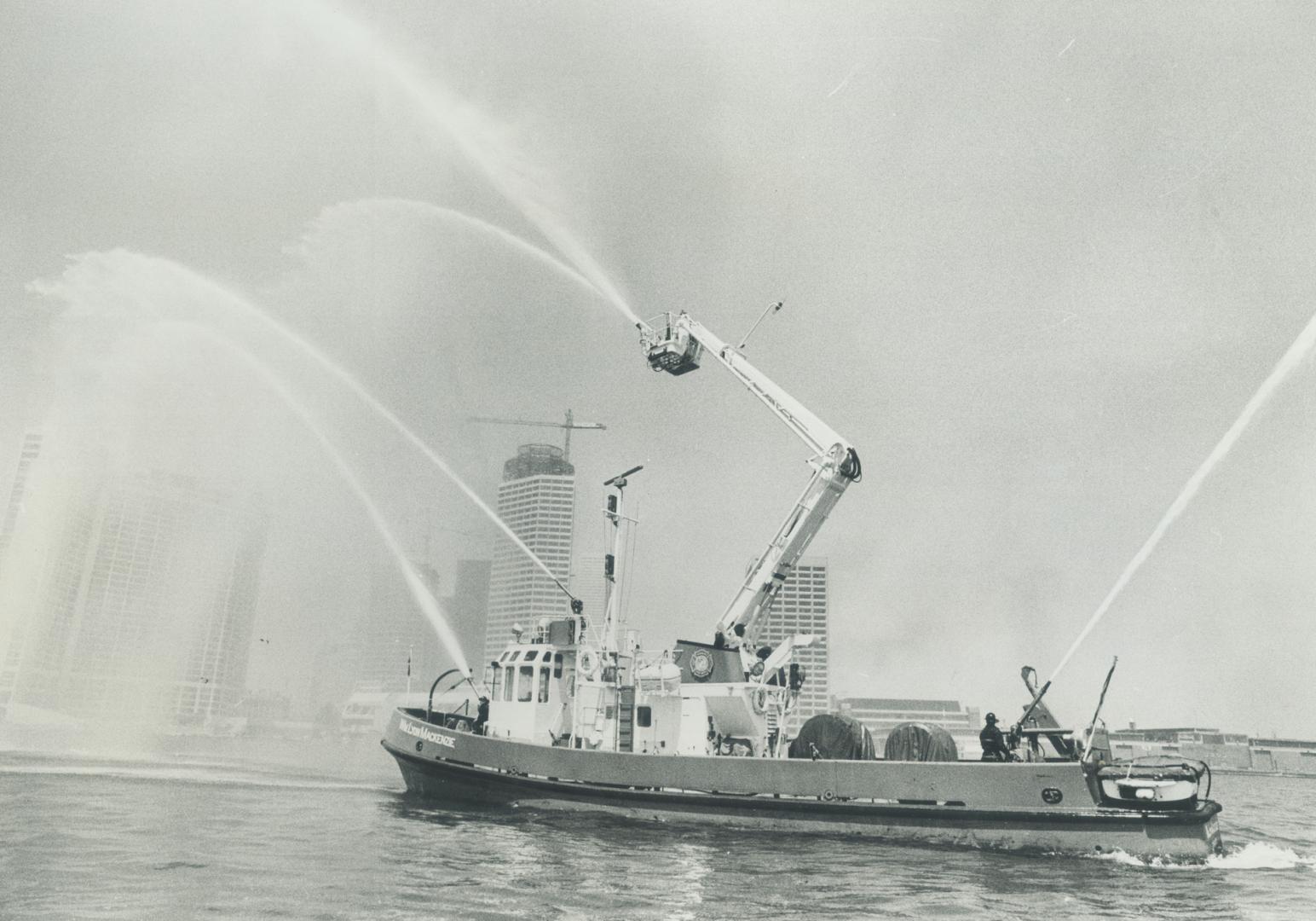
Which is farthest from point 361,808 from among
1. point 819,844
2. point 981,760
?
point 981,760

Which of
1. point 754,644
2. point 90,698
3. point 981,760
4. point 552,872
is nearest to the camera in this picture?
point 552,872

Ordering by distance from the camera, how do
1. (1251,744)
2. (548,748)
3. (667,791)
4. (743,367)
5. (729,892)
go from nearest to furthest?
(729,892) < (667,791) < (548,748) < (743,367) < (1251,744)

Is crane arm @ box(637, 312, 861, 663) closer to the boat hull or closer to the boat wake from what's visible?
the boat hull

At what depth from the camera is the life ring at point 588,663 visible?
20.0m

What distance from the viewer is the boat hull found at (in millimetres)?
14430

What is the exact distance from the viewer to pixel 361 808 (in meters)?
19.3

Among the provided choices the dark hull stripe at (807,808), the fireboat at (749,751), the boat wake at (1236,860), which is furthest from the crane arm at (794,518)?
the boat wake at (1236,860)

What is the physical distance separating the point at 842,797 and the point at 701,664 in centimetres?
437

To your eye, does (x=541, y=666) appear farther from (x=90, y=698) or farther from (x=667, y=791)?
(x=90, y=698)

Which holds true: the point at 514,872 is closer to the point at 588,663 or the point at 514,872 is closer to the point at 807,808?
the point at 807,808

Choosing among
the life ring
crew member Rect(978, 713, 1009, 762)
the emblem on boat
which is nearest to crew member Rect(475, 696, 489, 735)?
the life ring

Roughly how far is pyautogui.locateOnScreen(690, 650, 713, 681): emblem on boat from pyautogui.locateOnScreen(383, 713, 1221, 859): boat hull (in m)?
2.09

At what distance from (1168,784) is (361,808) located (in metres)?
17.1

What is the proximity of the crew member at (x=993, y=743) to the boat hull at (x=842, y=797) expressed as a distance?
0.72 m
